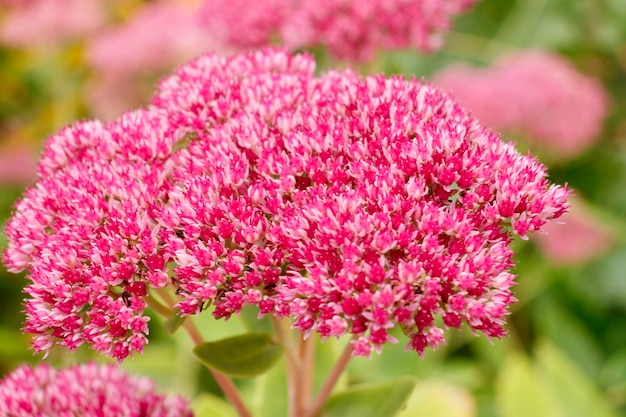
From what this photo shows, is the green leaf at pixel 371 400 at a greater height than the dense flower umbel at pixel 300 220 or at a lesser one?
lesser

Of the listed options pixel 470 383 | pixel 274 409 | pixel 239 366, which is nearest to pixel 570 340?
pixel 470 383

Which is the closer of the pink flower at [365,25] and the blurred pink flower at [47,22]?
the pink flower at [365,25]

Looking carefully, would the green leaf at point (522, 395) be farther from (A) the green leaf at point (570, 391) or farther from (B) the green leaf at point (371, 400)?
(B) the green leaf at point (371, 400)

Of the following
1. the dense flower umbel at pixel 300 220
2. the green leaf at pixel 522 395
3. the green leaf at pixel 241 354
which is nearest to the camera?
the dense flower umbel at pixel 300 220

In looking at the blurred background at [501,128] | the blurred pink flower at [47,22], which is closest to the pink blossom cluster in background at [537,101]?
the blurred background at [501,128]

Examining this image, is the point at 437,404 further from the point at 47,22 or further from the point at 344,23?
the point at 47,22

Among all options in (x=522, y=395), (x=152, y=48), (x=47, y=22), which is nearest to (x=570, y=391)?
(x=522, y=395)

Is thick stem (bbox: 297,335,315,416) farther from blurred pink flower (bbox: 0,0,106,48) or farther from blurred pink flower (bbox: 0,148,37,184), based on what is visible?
blurred pink flower (bbox: 0,0,106,48)

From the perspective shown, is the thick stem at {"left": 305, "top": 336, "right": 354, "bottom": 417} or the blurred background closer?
the thick stem at {"left": 305, "top": 336, "right": 354, "bottom": 417}

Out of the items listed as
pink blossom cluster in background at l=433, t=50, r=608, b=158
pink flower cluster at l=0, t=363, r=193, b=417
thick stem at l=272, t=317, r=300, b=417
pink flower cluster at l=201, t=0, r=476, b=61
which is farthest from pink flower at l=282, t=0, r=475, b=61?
pink flower cluster at l=0, t=363, r=193, b=417
